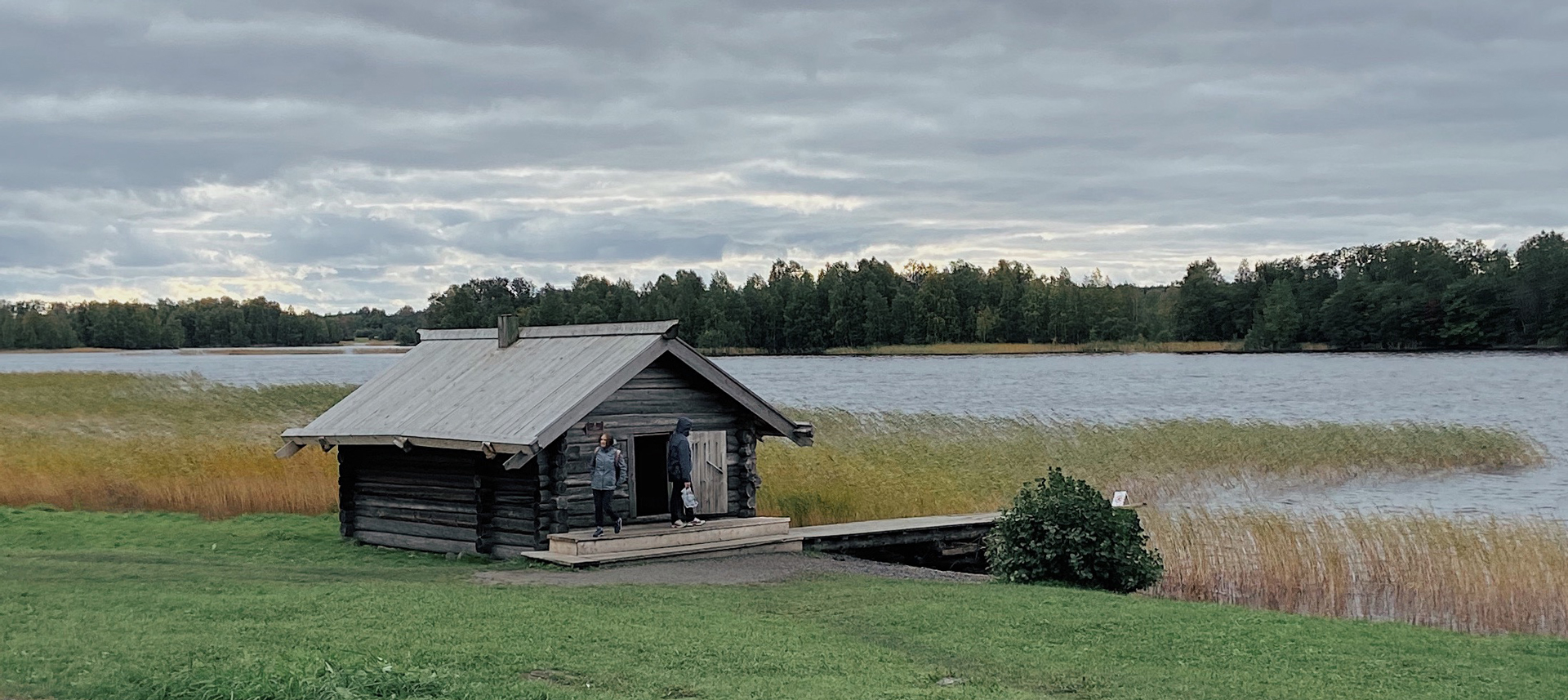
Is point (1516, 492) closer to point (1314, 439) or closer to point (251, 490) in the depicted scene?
point (1314, 439)

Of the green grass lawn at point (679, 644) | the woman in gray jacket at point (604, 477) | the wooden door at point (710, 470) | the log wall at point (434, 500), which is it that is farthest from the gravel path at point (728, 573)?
Answer: the log wall at point (434, 500)

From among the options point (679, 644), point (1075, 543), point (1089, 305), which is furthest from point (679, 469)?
point (1089, 305)

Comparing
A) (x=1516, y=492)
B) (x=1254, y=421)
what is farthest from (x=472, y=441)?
(x=1254, y=421)

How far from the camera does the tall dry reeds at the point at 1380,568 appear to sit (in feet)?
58.1

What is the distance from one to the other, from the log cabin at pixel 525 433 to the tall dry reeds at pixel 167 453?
4.72 m

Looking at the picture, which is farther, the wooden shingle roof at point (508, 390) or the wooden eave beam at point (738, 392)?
the wooden eave beam at point (738, 392)

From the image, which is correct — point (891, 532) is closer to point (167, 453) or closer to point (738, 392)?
point (738, 392)

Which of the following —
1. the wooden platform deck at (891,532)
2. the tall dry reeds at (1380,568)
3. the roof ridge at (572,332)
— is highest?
the roof ridge at (572,332)

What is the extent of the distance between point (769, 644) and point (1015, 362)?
11552 centimetres

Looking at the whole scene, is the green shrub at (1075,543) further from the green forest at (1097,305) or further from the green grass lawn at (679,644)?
the green forest at (1097,305)

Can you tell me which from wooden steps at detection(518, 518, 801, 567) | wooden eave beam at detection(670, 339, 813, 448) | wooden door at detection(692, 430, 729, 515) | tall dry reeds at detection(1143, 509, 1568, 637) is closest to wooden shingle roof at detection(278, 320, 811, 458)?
wooden eave beam at detection(670, 339, 813, 448)

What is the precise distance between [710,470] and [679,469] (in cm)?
115

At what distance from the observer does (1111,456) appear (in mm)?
33656

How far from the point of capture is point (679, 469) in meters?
19.1
